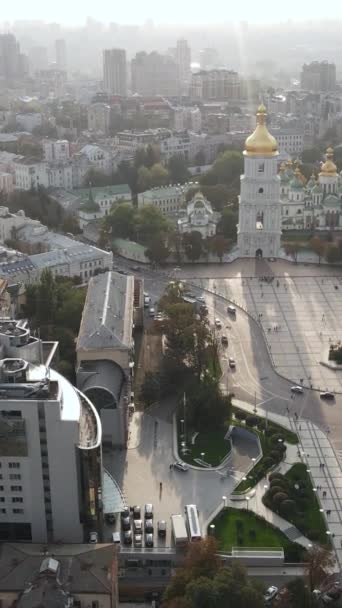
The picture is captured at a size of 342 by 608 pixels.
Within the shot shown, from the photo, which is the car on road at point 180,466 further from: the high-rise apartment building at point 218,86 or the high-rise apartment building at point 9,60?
the high-rise apartment building at point 9,60

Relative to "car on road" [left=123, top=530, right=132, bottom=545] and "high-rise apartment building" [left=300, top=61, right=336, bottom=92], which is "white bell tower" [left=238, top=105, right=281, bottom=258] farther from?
"high-rise apartment building" [left=300, top=61, right=336, bottom=92]

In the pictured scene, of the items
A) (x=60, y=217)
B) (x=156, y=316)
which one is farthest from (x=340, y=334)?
(x=60, y=217)

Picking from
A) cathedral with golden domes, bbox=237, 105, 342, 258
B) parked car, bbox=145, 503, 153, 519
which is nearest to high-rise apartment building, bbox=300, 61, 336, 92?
cathedral with golden domes, bbox=237, 105, 342, 258

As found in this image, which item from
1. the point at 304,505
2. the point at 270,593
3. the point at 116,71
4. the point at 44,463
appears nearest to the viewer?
the point at 270,593

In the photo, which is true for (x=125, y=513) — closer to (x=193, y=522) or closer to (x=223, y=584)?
(x=193, y=522)

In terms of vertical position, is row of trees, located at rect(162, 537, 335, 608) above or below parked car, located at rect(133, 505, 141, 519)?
above

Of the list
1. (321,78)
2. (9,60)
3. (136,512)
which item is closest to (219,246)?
(136,512)
